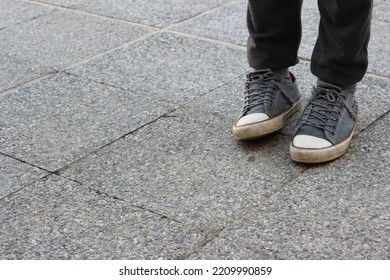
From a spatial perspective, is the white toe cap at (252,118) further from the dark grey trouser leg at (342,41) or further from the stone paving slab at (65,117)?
the stone paving slab at (65,117)

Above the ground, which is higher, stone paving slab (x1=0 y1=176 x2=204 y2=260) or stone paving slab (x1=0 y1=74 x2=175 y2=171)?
stone paving slab (x1=0 y1=176 x2=204 y2=260)

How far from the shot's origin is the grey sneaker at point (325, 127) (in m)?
2.79

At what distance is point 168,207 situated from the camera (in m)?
2.58

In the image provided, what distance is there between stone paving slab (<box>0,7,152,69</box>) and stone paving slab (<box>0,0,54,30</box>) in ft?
0.25

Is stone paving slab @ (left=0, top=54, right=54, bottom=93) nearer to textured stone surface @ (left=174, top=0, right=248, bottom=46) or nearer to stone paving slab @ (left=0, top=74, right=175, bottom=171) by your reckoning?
stone paving slab @ (left=0, top=74, right=175, bottom=171)

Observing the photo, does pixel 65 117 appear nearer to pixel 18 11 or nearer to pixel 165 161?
pixel 165 161

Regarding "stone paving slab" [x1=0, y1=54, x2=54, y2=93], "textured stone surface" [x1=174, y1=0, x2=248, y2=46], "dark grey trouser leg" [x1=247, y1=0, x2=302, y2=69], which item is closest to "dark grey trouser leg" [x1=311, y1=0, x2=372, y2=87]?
"dark grey trouser leg" [x1=247, y1=0, x2=302, y2=69]

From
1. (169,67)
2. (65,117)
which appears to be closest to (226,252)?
(65,117)

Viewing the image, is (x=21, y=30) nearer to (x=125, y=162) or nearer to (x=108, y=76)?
(x=108, y=76)

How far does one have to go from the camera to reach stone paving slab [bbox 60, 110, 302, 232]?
2.59m

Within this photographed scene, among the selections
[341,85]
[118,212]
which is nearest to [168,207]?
[118,212]

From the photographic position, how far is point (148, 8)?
4719mm

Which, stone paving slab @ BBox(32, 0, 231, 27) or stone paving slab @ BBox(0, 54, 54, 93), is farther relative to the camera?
stone paving slab @ BBox(32, 0, 231, 27)
